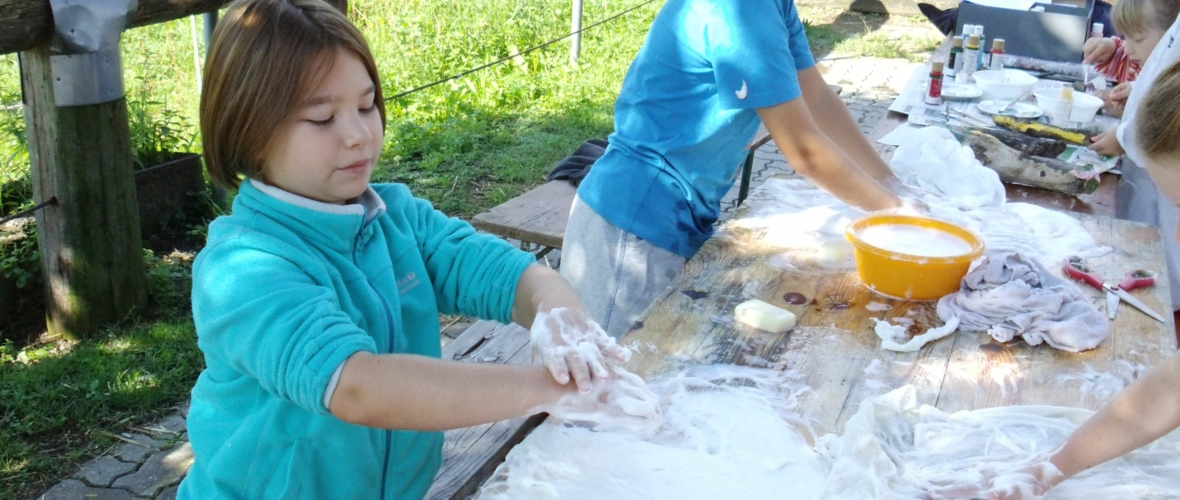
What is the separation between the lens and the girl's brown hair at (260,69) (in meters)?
1.32

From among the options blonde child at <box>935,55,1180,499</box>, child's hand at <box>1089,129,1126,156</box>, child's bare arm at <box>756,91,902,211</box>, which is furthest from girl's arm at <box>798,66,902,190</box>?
blonde child at <box>935,55,1180,499</box>

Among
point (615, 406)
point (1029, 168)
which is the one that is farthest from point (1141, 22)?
point (615, 406)

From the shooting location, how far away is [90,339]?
3.53 metres

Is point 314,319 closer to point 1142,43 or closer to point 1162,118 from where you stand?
point 1162,118

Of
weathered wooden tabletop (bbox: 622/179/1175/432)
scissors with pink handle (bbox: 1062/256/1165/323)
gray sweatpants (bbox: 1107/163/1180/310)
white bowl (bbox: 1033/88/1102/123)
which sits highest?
white bowl (bbox: 1033/88/1102/123)

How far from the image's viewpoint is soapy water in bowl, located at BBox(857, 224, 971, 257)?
2.08m

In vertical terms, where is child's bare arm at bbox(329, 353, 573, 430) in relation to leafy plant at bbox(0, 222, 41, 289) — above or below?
above

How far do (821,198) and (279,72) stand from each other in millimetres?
1780

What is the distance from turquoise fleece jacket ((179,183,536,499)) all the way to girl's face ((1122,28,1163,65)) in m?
2.98

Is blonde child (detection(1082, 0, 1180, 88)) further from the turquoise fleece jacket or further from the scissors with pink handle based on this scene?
the turquoise fleece jacket

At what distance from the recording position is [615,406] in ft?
4.84

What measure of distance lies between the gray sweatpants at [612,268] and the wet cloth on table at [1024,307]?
2.40 feet

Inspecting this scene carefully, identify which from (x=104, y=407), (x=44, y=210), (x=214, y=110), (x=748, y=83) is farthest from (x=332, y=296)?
(x=44, y=210)

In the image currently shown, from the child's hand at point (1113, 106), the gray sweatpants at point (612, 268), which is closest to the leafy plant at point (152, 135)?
the gray sweatpants at point (612, 268)
